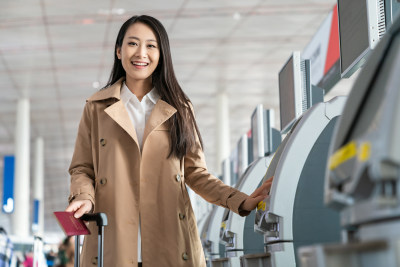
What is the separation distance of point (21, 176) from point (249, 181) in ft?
39.1

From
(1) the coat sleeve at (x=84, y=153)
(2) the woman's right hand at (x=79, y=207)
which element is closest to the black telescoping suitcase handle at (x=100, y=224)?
(2) the woman's right hand at (x=79, y=207)

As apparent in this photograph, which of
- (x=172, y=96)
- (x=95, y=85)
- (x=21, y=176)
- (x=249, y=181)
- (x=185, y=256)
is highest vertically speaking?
(x=95, y=85)

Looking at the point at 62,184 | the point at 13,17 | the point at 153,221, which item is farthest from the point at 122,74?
the point at 62,184

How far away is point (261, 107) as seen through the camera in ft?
14.1

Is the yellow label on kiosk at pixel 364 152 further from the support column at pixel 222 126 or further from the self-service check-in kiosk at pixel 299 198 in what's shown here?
the support column at pixel 222 126

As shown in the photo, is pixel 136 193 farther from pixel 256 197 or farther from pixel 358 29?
pixel 358 29

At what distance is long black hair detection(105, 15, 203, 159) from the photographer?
2312mm

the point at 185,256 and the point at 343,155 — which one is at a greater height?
the point at 343,155

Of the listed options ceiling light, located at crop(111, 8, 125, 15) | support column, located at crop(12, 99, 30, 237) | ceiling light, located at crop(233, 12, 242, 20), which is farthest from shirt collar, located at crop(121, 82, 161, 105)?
support column, located at crop(12, 99, 30, 237)

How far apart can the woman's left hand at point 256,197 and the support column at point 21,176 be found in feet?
42.1

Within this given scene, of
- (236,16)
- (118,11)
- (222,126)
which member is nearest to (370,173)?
(118,11)

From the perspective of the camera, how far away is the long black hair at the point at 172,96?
2312mm

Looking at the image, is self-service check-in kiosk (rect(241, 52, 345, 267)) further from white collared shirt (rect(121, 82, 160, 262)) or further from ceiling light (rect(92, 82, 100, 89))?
ceiling light (rect(92, 82, 100, 89))

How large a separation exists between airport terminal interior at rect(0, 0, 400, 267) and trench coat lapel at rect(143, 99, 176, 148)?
451mm
